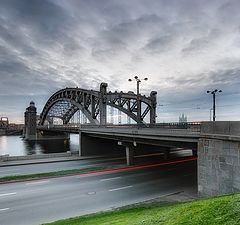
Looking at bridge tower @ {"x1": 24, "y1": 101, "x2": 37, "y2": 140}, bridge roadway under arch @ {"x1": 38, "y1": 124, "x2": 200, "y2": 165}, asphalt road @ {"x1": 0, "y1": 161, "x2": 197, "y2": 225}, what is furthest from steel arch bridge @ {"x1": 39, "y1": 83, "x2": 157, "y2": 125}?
bridge tower @ {"x1": 24, "y1": 101, "x2": 37, "y2": 140}

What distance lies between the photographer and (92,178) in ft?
91.3

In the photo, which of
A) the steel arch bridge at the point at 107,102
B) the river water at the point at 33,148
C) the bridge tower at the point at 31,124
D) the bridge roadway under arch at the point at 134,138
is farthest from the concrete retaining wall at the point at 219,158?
the bridge tower at the point at 31,124

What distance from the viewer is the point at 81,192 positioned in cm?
2162

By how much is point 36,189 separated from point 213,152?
623 inches

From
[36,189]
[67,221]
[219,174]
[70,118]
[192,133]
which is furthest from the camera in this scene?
[70,118]

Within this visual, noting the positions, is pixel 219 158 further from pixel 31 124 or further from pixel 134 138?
pixel 31 124

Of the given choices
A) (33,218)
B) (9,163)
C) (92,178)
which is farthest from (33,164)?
(33,218)

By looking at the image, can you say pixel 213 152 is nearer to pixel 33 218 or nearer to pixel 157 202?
pixel 157 202

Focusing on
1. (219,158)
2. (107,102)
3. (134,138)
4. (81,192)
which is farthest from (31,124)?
(219,158)

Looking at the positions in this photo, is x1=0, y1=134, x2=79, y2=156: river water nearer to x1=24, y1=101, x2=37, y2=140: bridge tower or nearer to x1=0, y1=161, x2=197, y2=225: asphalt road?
x1=24, y1=101, x2=37, y2=140: bridge tower

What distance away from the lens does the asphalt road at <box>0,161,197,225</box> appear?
16359 mm

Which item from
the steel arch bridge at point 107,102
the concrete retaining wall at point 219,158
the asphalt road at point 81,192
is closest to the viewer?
the concrete retaining wall at point 219,158

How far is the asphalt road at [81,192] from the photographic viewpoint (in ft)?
53.7

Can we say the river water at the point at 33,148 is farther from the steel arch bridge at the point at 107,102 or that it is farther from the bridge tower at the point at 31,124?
the bridge tower at the point at 31,124
